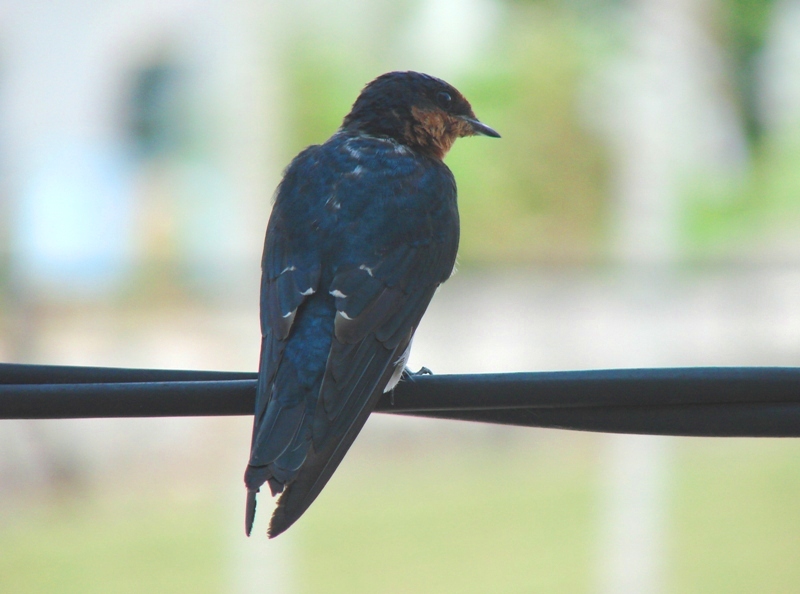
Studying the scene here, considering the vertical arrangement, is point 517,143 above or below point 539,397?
above

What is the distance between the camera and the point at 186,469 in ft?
53.7

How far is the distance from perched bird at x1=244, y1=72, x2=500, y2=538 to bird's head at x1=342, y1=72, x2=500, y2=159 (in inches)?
4.3

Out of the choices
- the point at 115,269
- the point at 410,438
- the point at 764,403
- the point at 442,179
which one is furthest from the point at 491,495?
the point at 764,403

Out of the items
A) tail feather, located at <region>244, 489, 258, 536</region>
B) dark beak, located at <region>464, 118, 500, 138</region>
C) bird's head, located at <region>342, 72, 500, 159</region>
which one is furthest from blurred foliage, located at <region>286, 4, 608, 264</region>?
tail feather, located at <region>244, 489, 258, 536</region>

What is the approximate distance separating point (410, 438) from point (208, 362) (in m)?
3.84

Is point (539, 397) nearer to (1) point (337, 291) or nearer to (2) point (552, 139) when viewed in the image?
(1) point (337, 291)

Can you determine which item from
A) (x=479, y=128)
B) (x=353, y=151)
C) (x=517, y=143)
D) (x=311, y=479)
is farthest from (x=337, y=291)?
(x=517, y=143)

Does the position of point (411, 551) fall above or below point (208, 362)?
below

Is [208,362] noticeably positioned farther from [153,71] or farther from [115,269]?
[153,71]

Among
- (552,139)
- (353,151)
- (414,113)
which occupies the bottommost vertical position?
(353,151)

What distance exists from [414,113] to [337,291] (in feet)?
4.58

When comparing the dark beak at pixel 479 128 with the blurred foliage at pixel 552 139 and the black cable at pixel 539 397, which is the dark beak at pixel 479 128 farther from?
the blurred foliage at pixel 552 139

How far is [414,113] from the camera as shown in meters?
3.78

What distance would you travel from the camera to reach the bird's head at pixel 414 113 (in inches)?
147
